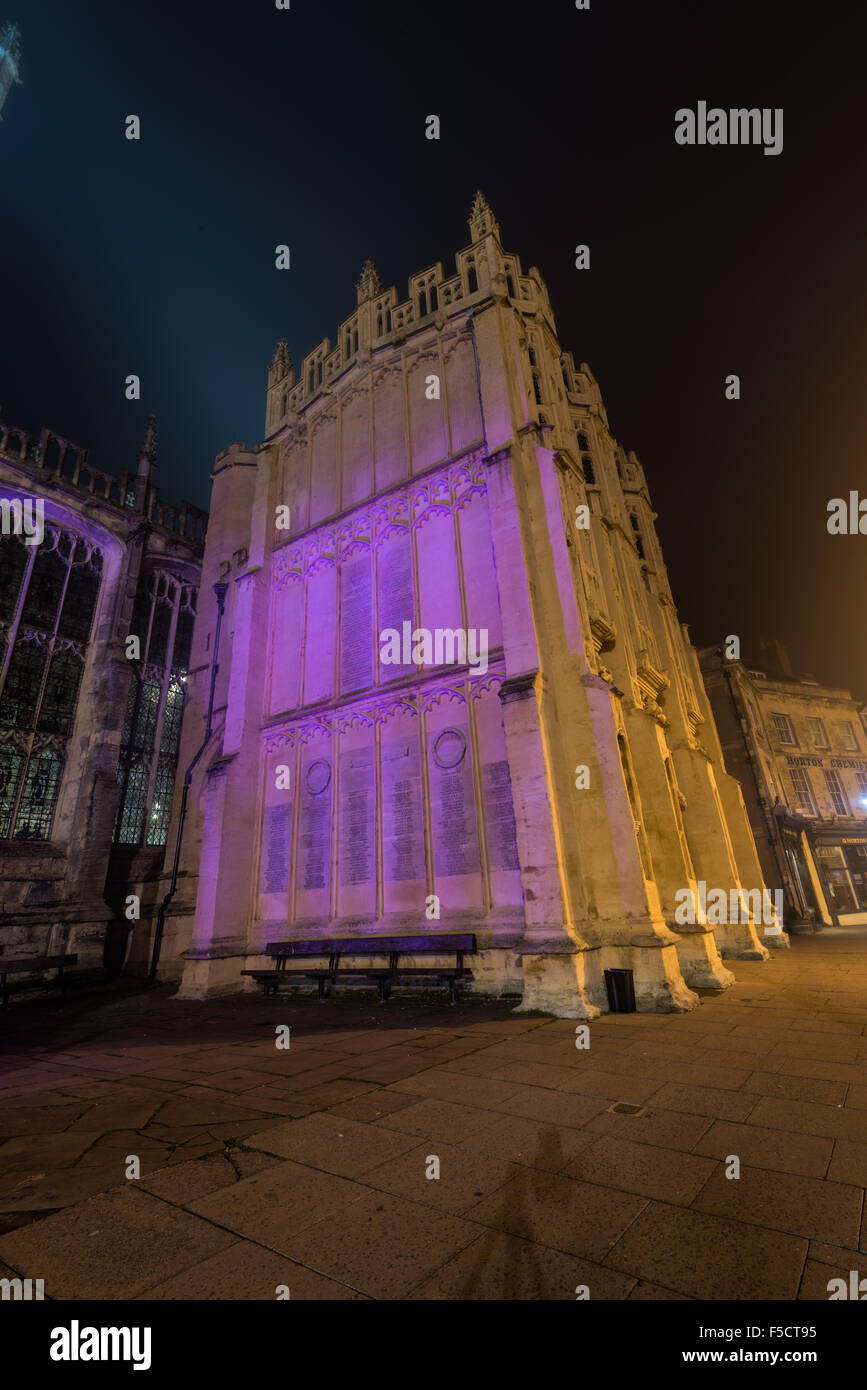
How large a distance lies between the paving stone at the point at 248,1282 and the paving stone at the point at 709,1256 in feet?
3.97

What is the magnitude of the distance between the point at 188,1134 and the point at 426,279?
65.8ft

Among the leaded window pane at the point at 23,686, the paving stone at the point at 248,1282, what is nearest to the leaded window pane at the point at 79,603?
the leaded window pane at the point at 23,686

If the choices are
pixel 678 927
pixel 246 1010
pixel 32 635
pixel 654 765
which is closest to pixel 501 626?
pixel 654 765

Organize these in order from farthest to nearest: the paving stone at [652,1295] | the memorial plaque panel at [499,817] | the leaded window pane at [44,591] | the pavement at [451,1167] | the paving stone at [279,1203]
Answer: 1. the leaded window pane at [44,591]
2. the memorial plaque panel at [499,817]
3. the paving stone at [279,1203]
4. the pavement at [451,1167]
5. the paving stone at [652,1295]

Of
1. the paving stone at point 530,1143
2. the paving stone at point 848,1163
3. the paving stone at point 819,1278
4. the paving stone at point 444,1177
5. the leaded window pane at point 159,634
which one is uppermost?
the leaded window pane at point 159,634

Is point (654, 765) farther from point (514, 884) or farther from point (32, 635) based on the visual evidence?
point (32, 635)

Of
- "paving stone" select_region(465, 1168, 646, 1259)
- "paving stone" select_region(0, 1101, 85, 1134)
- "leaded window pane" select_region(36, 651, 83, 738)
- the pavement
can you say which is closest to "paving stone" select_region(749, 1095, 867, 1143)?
the pavement

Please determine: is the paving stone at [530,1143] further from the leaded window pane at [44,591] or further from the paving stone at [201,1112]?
the leaded window pane at [44,591]

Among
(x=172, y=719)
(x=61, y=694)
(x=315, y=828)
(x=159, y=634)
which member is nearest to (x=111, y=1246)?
(x=315, y=828)

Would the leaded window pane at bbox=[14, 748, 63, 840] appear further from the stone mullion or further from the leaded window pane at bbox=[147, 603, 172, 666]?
the leaded window pane at bbox=[147, 603, 172, 666]

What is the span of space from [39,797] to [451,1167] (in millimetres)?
18197

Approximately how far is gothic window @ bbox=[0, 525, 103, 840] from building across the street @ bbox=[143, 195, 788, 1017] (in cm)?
427

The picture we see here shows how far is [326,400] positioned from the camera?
56.9 feet

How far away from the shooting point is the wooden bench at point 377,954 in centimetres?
942
